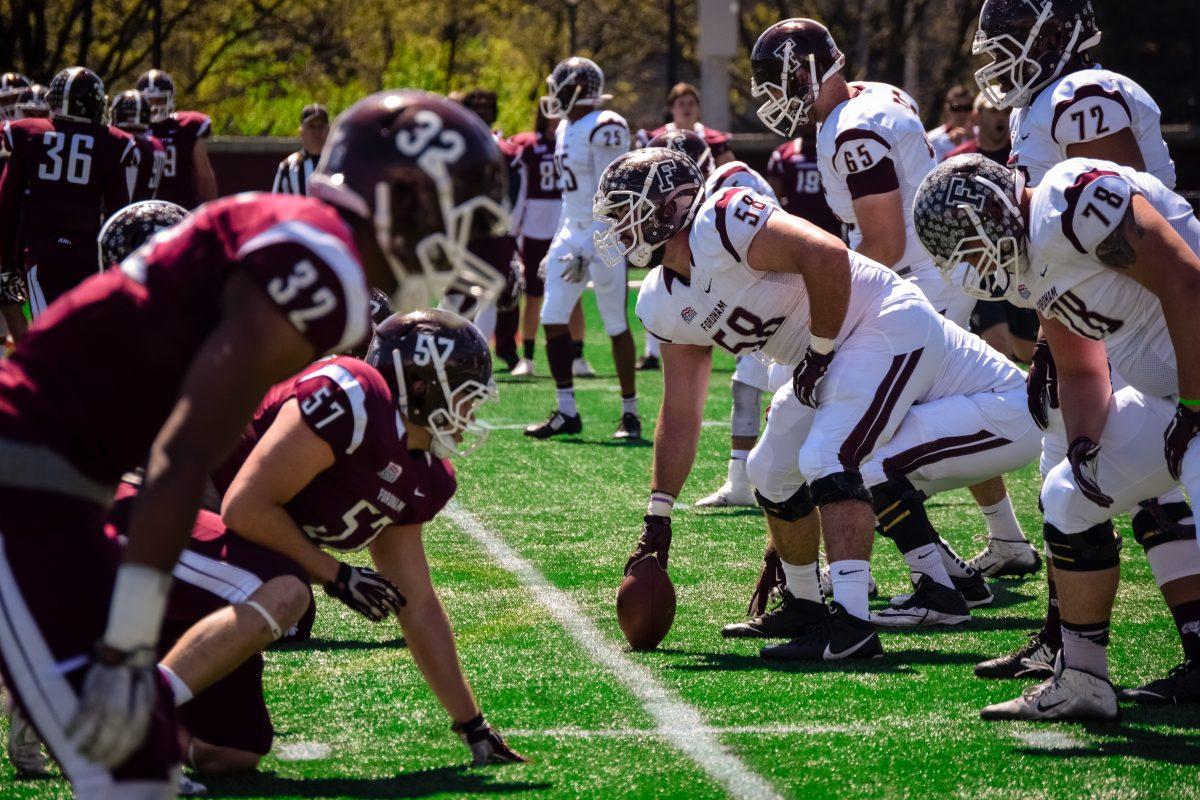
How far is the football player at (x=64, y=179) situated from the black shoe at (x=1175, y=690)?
5825 millimetres

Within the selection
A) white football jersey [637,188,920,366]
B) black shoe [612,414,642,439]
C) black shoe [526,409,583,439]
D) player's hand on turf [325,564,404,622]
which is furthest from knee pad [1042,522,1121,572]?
black shoe [526,409,583,439]

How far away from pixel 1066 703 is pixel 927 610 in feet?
3.78

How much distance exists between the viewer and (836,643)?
484 cm

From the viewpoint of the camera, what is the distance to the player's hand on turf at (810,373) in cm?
489

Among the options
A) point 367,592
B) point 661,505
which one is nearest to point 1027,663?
point 661,505

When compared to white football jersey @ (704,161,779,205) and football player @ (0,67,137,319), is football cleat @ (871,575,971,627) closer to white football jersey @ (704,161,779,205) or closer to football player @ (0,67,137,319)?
white football jersey @ (704,161,779,205)

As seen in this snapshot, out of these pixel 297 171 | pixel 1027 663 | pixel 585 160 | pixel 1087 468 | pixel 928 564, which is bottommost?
pixel 1027 663

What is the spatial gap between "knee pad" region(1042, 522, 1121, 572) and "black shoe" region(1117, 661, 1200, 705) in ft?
1.49

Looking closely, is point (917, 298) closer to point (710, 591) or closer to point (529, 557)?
point (710, 591)

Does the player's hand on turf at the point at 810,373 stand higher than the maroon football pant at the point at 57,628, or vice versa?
the player's hand on turf at the point at 810,373

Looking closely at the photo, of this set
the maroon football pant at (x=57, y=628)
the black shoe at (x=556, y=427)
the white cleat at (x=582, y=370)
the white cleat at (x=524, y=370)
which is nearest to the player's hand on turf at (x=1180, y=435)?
the maroon football pant at (x=57, y=628)

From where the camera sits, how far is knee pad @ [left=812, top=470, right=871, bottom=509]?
4.76 meters

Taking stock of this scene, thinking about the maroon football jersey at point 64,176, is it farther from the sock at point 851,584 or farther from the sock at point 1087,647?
the sock at point 1087,647

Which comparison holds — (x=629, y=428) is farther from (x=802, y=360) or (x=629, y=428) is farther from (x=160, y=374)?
(x=160, y=374)
